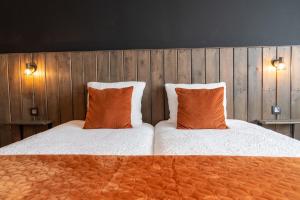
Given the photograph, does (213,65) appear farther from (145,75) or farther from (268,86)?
(145,75)

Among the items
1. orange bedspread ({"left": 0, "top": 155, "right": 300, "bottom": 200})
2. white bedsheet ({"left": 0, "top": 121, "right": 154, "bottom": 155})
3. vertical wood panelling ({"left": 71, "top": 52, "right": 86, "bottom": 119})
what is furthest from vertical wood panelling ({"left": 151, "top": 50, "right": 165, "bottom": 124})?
orange bedspread ({"left": 0, "top": 155, "right": 300, "bottom": 200})

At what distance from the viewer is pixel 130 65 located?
2.57 meters

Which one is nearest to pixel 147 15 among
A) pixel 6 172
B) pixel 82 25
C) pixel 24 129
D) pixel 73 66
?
pixel 82 25

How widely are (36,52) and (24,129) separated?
84 centimetres

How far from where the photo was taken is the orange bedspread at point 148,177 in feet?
2.51

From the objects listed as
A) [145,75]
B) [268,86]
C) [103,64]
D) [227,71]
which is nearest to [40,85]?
[103,64]

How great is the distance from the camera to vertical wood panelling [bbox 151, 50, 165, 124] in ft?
8.36

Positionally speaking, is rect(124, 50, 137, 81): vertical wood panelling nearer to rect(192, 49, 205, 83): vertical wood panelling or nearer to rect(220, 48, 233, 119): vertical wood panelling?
rect(192, 49, 205, 83): vertical wood panelling

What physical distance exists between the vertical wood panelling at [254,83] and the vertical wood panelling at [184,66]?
594mm

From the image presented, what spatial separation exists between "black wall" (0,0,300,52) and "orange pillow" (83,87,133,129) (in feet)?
2.21

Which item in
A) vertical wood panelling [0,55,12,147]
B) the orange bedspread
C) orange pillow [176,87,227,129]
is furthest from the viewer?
vertical wood panelling [0,55,12,147]

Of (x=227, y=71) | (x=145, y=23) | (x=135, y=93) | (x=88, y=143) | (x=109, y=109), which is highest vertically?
(x=145, y=23)

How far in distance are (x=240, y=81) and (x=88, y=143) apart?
1.66 meters

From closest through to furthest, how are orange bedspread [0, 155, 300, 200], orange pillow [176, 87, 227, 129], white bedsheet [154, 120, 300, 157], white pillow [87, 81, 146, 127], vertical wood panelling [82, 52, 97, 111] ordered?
orange bedspread [0, 155, 300, 200]
white bedsheet [154, 120, 300, 157]
orange pillow [176, 87, 227, 129]
white pillow [87, 81, 146, 127]
vertical wood panelling [82, 52, 97, 111]
